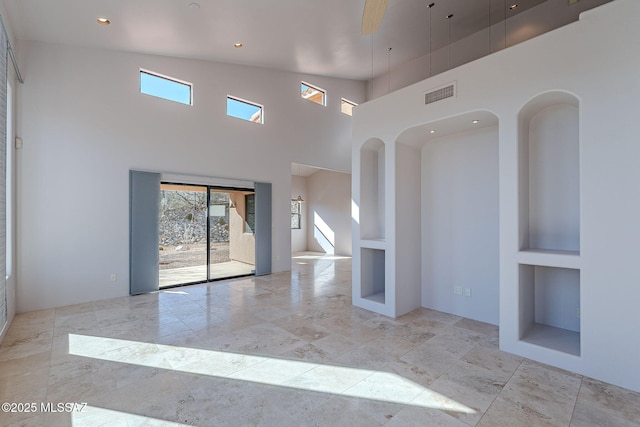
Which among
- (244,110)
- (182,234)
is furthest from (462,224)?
(244,110)

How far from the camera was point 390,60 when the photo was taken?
723 cm

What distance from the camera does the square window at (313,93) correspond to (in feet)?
26.5

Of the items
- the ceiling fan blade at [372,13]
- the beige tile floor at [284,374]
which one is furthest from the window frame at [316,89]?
the beige tile floor at [284,374]

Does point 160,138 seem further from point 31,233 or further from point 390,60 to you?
point 390,60

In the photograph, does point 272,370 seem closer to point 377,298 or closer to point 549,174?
point 377,298

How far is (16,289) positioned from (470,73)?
22.8 ft

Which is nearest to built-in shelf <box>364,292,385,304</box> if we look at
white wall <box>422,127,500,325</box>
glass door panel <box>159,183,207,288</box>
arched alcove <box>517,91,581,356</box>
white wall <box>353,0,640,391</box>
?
white wall <box>422,127,500,325</box>

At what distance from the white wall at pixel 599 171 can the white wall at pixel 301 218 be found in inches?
377

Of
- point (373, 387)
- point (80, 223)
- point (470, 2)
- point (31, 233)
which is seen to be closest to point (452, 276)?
point (373, 387)

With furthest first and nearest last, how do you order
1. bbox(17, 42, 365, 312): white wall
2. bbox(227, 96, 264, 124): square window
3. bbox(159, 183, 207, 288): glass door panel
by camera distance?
bbox(227, 96, 264, 124): square window < bbox(159, 183, 207, 288): glass door panel < bbox(17, 42, 365, 312): white wall

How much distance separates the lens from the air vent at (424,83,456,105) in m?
3.51

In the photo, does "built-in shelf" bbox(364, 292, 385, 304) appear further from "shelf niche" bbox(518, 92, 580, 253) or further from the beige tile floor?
"shelf niche" bbox(518, 92, 580, 253)

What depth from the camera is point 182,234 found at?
6.06 m

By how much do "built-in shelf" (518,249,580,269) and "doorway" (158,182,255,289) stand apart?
556 cm
